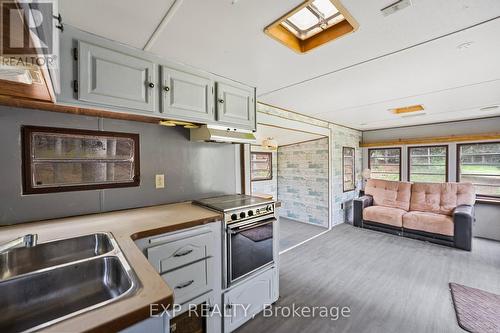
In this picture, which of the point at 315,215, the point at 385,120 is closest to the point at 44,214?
the point at 315,215

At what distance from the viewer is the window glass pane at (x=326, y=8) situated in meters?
1.27

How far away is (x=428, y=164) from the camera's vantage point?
472cm

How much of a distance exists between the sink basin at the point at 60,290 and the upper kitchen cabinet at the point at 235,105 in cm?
147

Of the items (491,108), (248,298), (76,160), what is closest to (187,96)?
(76,160)

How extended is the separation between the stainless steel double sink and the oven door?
0.89m

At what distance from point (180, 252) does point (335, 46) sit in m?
1.86

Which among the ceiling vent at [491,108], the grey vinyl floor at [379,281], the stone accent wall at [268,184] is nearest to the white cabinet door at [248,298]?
Answer: the grey vinyl floor at [379,281]

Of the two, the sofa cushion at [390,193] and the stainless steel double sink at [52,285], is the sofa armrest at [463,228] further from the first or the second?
the stainless steel double sink at [52,285]

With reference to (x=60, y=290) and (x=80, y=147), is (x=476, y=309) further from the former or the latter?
(x=80, y=147)

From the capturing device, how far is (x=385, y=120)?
4285 millimetres

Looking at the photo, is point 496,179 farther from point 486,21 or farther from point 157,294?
point 157,294

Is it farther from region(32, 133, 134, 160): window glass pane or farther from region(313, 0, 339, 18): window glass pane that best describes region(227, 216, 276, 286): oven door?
region(313, 0, 339, 18): window glass pane

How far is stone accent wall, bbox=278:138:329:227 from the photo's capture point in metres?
4.54

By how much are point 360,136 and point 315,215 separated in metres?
2.64
